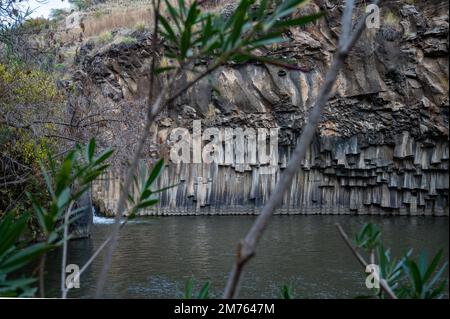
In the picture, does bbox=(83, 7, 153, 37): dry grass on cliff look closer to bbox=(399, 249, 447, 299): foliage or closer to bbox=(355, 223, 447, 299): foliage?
bbox=(355, 223, 447, 299): foliage

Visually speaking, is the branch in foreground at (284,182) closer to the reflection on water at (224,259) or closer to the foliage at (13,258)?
the foliage at (13,258)

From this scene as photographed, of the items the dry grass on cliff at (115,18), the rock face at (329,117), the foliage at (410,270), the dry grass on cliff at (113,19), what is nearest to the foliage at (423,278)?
the foliage at (410,270)

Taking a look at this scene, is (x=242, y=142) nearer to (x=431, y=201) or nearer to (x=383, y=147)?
(x=383, y=147)

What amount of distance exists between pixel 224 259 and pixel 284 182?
47.7ft

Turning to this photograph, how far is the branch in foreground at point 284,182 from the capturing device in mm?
1781

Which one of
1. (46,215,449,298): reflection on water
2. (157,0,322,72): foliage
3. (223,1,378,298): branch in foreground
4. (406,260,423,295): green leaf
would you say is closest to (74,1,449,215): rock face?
(46,215,449,298): reflection on water

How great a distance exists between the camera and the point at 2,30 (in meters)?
9.20

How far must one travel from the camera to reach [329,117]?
32.8m

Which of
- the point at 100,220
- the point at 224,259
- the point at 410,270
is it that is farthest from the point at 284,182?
the point at 100,220

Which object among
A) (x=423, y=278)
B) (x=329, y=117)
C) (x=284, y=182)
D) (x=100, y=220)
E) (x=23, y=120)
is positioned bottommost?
(x=100, y=220)

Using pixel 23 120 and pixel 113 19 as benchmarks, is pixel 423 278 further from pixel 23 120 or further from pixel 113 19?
pixel 113 19

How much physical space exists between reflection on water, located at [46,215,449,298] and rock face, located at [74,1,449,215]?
661cm

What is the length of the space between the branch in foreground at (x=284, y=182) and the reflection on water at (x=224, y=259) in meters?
8.33

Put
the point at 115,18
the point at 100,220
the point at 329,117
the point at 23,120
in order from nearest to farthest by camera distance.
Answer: the point at 23,120 < the point at 100,220 < the point at 329,117 < the point at 115,18
